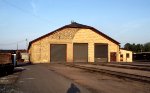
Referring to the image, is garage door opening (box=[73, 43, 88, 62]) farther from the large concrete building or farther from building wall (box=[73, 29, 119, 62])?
building wall (box=[73, 29, 119, 62])

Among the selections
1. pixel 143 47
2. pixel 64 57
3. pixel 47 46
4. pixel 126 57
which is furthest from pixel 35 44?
pixel 143 47

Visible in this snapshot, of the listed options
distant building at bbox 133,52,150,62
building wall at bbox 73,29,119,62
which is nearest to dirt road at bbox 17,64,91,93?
building wall at bbox 73,29,119,62

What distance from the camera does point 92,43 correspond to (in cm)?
6562

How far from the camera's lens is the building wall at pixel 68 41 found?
202ft

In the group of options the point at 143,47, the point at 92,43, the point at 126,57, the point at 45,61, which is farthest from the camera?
the point at 143,47

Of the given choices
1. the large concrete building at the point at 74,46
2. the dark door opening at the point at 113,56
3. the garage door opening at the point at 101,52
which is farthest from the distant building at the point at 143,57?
the garage door opening at the point at 101,52

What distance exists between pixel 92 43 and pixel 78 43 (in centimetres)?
315

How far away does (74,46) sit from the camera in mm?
64312

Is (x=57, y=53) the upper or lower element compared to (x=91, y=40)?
lower

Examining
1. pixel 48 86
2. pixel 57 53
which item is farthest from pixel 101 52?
pixel 48 86

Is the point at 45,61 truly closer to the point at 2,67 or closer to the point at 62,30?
the point at 62,30

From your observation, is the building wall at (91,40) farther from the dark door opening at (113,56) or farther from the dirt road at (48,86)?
the dirt road at (48,86)

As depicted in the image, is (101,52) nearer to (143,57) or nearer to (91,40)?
(91,40)

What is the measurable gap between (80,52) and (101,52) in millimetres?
5039
